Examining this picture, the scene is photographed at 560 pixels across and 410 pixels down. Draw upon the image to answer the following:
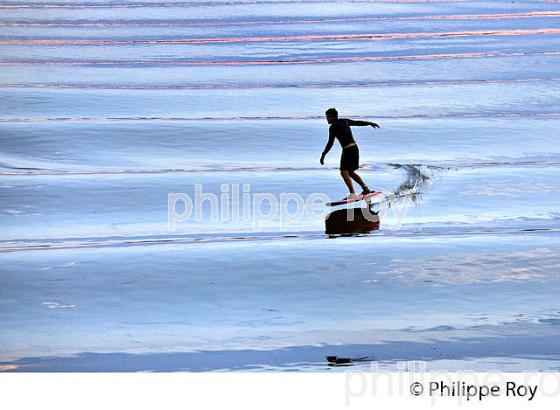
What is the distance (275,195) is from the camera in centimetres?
957

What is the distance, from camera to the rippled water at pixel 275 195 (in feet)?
21.6

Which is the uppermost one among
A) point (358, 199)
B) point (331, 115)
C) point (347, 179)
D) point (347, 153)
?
point (331, 115)

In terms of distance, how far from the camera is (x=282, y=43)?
1738cm

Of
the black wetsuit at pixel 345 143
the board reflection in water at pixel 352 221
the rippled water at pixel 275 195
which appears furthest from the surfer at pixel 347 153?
the board reflection in water at pixel 352 221

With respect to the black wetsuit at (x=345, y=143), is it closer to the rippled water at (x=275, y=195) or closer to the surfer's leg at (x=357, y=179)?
the surfer's leg at (x=357, y=179)

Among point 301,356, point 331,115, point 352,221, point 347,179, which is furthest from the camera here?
point 347,179

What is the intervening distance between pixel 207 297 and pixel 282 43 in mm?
10562

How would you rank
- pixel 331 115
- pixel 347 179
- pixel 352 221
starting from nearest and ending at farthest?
pixel 352 221
pixel 331 115
pixel 347 179

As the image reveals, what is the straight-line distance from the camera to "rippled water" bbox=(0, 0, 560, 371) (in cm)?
658

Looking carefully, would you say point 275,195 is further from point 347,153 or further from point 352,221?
point 352,221

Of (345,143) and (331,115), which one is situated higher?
(331,115)

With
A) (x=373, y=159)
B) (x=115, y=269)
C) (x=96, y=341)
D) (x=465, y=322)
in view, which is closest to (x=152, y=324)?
(x=96, y=341)

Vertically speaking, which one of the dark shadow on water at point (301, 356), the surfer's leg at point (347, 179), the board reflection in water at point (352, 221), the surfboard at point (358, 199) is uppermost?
the surfer's leg at point (347, 179)

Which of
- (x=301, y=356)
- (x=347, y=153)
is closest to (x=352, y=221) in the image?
(x=347, y=153)
